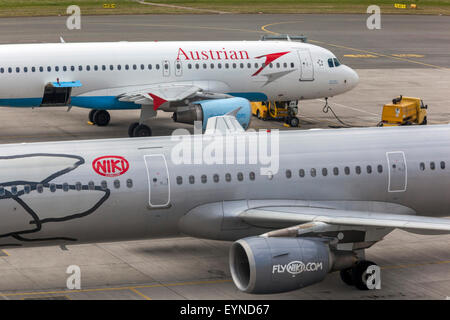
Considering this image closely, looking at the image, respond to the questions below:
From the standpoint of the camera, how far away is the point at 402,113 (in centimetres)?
4209

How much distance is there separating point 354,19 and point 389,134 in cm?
7155

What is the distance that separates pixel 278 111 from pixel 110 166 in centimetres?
2406

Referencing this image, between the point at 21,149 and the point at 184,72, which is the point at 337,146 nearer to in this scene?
the point at 21,149

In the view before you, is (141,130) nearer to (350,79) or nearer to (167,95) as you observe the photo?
(167,95)

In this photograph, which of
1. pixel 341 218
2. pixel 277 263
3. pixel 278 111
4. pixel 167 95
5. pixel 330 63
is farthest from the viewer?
pixel 278 111

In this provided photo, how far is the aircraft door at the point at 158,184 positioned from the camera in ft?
71.8

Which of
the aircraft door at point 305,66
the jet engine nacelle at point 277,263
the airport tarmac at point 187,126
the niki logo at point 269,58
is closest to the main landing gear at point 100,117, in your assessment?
the airport tarmac at point 187,126

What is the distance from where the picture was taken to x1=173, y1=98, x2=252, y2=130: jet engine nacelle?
37.5 meters

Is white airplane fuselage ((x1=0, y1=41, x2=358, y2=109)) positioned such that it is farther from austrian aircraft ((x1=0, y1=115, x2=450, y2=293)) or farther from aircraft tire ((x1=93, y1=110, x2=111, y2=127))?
austrian aircraft ((x1=0, y1=115, x2=450, y2=293))

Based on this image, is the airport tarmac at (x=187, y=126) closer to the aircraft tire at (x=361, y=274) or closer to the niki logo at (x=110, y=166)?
the aircraft tire at (x=361, y=274)

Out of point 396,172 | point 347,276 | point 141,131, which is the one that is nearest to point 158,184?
point 347,276

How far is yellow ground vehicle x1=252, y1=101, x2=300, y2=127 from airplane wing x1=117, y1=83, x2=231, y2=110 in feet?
16.9

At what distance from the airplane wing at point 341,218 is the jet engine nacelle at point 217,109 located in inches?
596

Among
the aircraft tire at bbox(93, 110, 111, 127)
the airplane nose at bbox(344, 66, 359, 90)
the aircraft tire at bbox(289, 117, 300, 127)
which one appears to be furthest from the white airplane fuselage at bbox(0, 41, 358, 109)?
the aircraft tire at bbox(93, 110, 111, 127)
